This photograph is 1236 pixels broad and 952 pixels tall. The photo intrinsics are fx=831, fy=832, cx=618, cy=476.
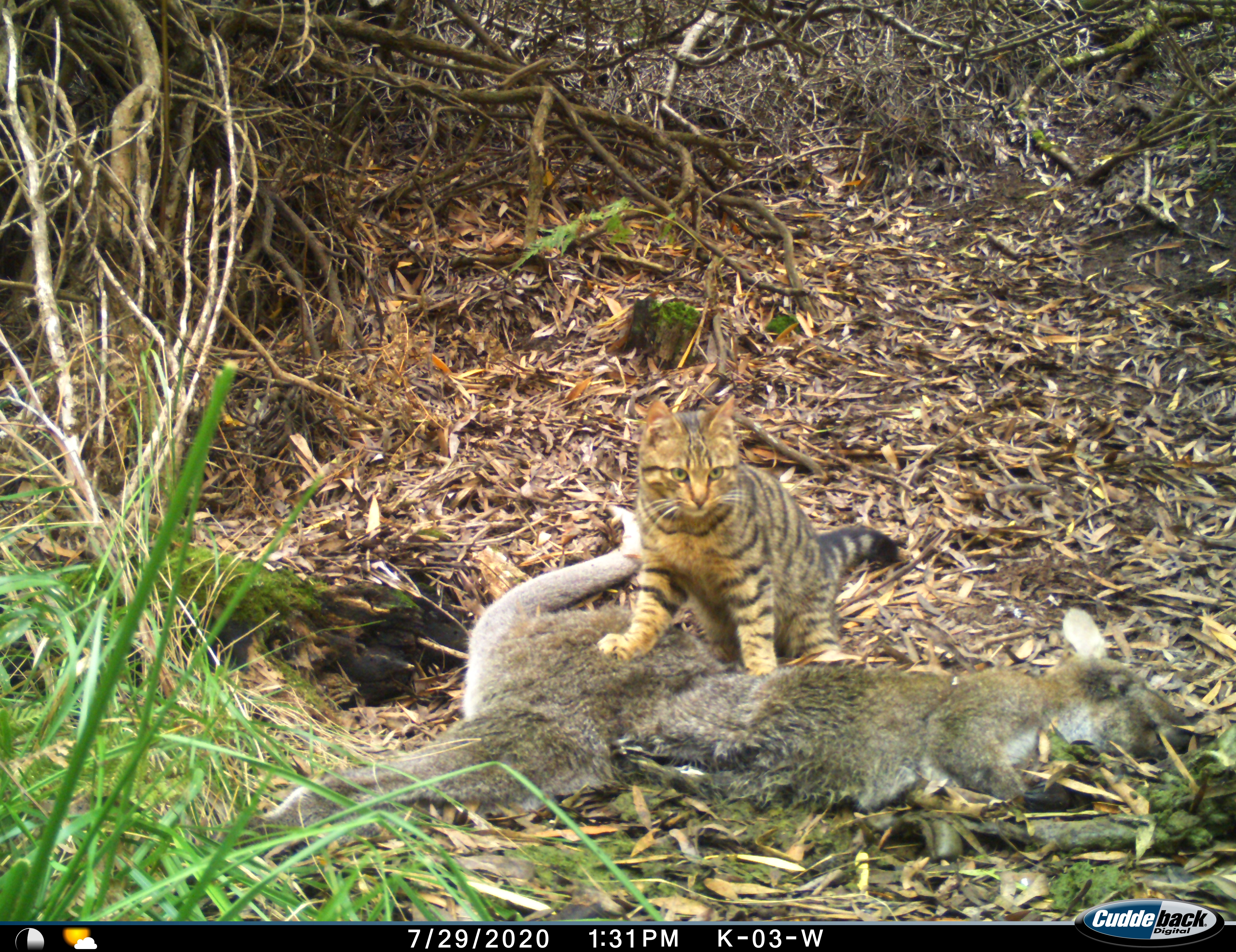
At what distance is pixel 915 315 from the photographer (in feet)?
23.3

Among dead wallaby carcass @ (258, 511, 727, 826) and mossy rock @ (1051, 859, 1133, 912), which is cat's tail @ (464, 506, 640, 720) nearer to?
dead wallaby carcass @ (258, 511, 727, 826)

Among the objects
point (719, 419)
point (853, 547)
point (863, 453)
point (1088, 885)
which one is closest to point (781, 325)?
point (863, 453)

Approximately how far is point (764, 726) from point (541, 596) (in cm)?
153

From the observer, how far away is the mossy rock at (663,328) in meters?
6.55

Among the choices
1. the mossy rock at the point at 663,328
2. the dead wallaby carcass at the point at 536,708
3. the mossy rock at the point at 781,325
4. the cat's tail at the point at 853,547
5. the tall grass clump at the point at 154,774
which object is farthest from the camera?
the mossy rock at the point at 781,325

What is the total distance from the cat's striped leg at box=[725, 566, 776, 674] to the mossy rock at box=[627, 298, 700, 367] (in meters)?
2.75

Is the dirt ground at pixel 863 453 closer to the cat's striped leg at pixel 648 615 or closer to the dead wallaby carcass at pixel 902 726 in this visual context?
the dead wallaby carcass at pixel 902 726

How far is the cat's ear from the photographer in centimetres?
435

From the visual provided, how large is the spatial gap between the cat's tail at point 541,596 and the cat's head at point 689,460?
0.62 meters

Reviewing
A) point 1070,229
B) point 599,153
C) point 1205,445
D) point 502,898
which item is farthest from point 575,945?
point 1070,229

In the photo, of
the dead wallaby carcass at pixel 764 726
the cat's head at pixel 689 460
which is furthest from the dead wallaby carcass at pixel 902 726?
the cat's head at pixel 689 460

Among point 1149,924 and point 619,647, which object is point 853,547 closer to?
point 619,647

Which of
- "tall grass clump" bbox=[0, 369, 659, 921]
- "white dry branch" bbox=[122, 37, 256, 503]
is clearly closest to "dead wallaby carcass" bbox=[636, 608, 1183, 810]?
"tall grass clump" bbox=[0, 369, 659, 921]

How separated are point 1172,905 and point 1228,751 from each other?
1.13 meters
